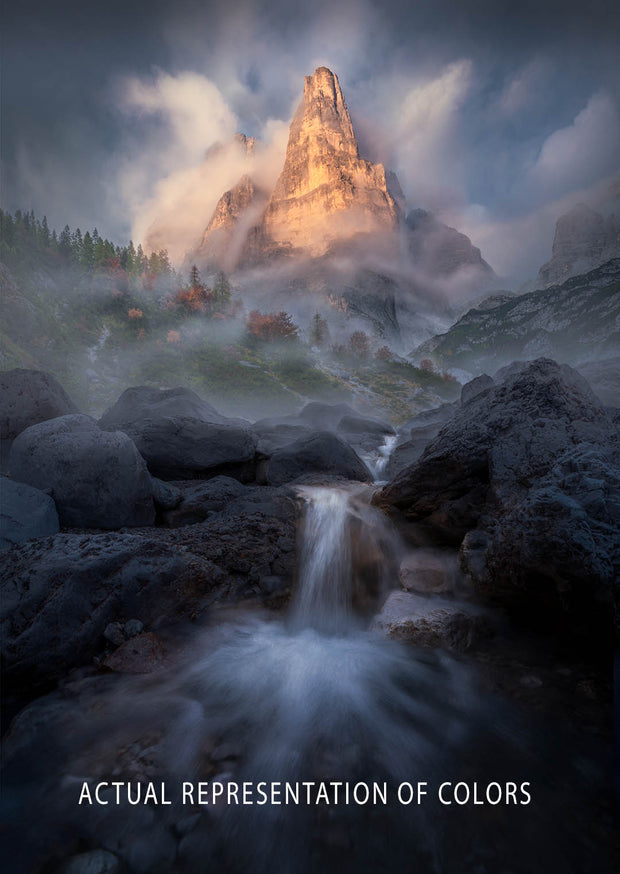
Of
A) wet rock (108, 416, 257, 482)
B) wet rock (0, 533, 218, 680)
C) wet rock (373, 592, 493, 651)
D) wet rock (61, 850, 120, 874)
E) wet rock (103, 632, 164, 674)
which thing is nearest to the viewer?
wet rock (61, 850, 120, 874)

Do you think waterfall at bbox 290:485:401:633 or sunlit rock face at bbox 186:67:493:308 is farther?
sunlit rock face at bbox 186:67:493:308

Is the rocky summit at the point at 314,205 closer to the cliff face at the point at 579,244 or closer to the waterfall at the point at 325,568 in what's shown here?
the cliff face at the point at 579,244

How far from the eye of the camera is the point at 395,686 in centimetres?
347

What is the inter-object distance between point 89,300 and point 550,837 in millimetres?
34730

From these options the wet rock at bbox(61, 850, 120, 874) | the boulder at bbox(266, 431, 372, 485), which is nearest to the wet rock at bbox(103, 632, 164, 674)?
the wet rock at bbox(61, 850, 120, 874)

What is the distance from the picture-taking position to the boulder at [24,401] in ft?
25.9

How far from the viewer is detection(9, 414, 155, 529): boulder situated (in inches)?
224

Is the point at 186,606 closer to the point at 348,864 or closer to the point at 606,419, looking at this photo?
the point at 348,864

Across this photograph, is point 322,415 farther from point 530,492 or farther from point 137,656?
point 137,656

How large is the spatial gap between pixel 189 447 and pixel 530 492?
715 cm

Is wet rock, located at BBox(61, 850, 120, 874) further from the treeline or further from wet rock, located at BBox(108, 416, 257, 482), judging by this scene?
the treeline

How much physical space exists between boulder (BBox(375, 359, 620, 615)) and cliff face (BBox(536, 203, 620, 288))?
426 ft

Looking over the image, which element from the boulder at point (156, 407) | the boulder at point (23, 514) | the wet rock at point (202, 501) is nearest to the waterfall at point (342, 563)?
the wet rock at point (202, 501)

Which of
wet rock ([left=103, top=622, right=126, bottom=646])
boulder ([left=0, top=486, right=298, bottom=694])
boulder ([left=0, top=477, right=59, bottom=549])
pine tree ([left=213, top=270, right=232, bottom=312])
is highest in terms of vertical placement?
pine tree ([left=213, top=270, right=232, bottom=312])
